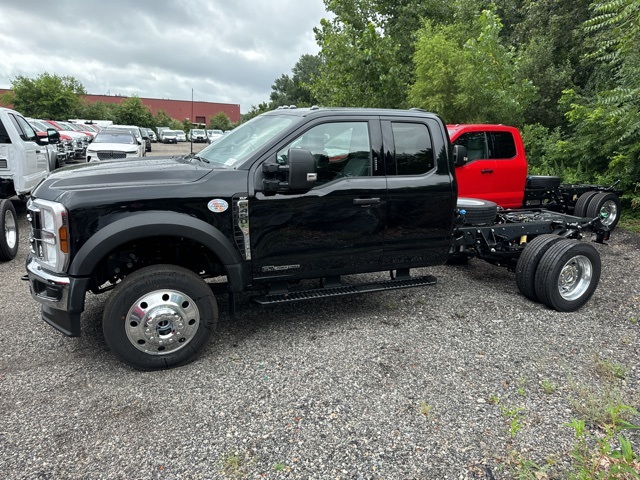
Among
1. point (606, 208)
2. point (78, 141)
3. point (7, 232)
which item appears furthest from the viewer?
point (78, 141)

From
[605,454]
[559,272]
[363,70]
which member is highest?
[363,70]

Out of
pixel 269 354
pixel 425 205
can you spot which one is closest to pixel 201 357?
pixel 269 354

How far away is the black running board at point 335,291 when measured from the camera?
13.7 ft

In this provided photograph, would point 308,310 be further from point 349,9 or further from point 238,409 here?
point 349,9

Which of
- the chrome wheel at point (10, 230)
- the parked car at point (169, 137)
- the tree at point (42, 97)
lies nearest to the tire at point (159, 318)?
the chrome wheel at point (10, 230)

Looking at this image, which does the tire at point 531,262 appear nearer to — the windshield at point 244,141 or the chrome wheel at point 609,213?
the windshield at point 244,141

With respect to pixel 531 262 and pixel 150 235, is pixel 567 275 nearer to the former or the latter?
pixel 531 262

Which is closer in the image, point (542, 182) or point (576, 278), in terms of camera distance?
point (576, 278)

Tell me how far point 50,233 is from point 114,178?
612mm

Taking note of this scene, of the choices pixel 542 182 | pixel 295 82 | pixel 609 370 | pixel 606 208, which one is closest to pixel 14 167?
pixel 609 370

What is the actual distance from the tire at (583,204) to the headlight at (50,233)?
8.56 m

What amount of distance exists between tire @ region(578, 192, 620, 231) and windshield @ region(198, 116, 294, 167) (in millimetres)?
6880

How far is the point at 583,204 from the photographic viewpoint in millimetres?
8914

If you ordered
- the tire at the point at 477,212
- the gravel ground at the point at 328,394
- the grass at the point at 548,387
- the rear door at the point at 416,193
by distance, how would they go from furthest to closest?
the tire at the point at 477,212 → the rear door at the point at 416,193 → the grass at the point at 548,387 → the gravel ground at the point at 328,394
